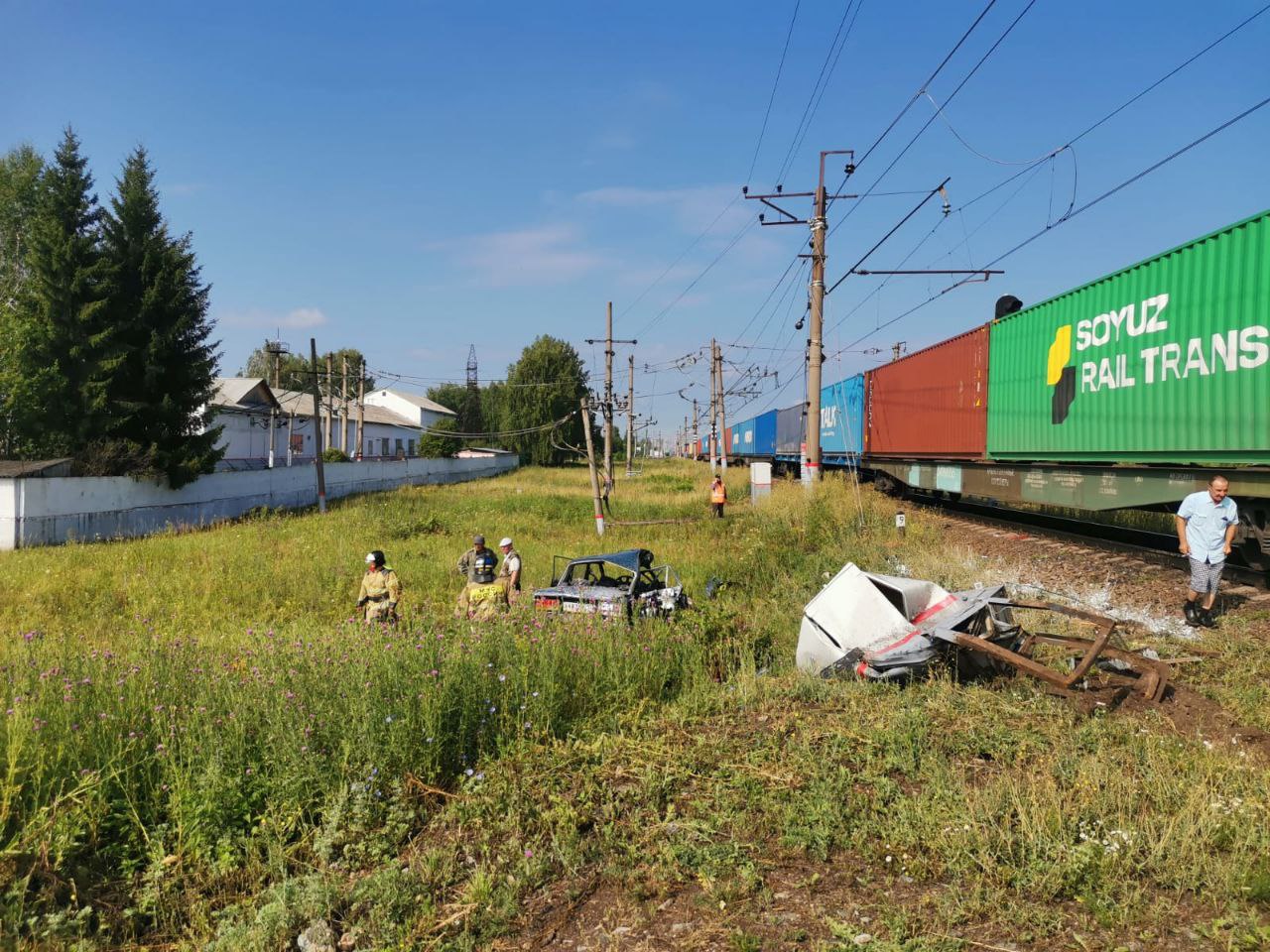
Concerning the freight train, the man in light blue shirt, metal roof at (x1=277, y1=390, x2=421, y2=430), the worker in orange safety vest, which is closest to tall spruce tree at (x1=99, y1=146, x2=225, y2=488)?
the worker in orange safety vest

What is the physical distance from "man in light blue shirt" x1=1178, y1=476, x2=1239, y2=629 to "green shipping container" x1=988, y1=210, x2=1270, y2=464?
141 cm

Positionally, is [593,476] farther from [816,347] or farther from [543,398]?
[543,398]

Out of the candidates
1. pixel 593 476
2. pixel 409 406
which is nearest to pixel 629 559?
pixel 593 476

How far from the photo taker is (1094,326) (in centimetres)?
1126

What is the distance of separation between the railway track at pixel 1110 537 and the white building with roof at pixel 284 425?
2217 centimetres

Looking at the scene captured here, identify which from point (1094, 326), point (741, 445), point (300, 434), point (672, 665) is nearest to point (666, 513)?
point (1094, 326)

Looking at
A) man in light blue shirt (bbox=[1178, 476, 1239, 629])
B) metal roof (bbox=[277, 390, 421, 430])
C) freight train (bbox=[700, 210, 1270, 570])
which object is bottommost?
man in light blue shirt (bbox=[1178, 476, 1239, 629])

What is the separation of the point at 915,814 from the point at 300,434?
5759 centimetres

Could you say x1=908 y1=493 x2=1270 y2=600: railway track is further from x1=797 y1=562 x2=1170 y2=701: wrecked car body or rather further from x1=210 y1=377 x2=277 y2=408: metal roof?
x1=210 y1=377 x2=277 y2=408: metal roof

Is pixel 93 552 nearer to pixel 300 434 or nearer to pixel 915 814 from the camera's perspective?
pixel 915 814

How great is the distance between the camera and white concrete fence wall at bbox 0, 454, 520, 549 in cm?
1819

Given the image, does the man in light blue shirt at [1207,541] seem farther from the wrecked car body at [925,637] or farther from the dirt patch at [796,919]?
the dirt patch at [796,919]

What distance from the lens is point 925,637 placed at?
6.07 metres

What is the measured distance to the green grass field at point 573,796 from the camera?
336 cm
